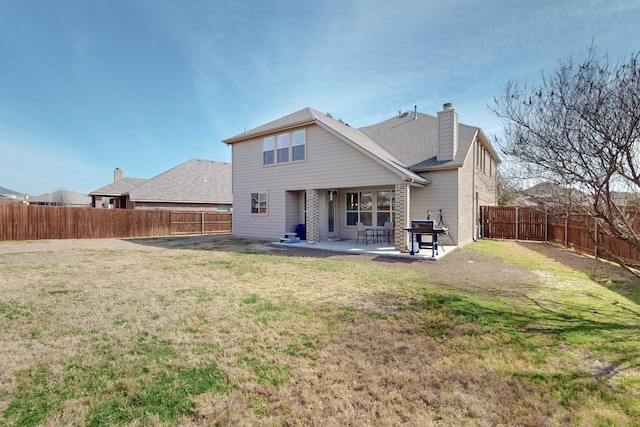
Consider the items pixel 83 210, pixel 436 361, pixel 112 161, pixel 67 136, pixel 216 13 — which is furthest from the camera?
pixel 112 161

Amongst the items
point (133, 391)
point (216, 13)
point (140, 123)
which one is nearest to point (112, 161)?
point (140, 123)

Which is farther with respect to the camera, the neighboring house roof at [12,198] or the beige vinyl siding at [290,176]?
the neighboring house roof at [12,198]

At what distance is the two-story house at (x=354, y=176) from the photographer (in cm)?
1218

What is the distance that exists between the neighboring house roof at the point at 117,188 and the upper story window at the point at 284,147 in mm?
18641

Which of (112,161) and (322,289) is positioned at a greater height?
(112,161)

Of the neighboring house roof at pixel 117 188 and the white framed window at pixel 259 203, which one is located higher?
the neighboring house roof at pixel 117 188

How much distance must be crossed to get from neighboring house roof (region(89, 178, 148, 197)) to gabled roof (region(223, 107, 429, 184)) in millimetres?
17239

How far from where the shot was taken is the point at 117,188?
93.3 ft

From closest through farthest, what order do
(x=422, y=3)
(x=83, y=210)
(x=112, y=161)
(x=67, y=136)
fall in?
(x=422, y=3), (x=83, y=210), (x=67, y=136), (x=112, y=161)

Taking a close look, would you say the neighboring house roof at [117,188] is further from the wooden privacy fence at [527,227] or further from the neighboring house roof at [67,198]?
the neighboring house roof at [67,198]

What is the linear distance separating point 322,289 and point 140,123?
25.9 m

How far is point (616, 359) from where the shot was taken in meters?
3.22

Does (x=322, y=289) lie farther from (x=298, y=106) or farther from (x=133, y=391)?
(x=298, y=106)

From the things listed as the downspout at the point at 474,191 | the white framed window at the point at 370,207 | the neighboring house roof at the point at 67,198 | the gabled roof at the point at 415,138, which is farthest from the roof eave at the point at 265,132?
the neighboring house roof at the point at 67,198
